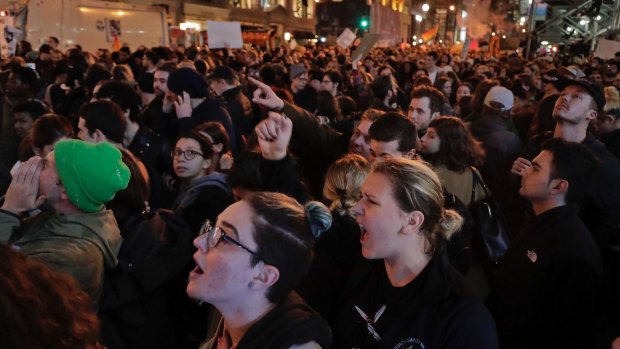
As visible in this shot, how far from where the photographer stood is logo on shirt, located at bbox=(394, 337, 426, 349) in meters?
2.05

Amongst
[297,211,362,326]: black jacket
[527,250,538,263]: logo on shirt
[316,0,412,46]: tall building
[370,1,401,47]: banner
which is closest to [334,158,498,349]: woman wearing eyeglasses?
[297,211,362,326]: black jacket

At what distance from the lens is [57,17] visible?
15281 millimetres

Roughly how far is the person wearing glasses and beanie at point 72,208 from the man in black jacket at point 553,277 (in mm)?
2218

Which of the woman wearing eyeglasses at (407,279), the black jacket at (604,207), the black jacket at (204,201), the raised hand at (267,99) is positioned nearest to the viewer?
the woman wearing eyeglasses at (407,279)

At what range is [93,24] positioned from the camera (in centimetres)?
1580

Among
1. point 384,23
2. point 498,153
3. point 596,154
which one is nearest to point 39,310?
point 596,154

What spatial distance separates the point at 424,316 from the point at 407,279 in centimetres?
22

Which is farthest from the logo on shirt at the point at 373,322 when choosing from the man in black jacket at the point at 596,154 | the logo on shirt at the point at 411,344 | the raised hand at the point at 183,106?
the raised hand at the point at 183,106

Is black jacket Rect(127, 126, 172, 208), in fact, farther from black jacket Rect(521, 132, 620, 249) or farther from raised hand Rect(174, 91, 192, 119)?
black jacket Rect(521, 132, 620, 249)

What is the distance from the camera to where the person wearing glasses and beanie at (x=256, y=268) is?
6.24 ft

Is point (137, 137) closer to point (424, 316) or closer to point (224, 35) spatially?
point (424, 316)

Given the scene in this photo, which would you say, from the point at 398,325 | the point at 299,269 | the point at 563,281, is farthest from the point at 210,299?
the point at 563,281

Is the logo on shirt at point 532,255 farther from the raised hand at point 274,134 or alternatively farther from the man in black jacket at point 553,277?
the raised hand at point 274,134

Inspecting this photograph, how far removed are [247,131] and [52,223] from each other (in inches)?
173
